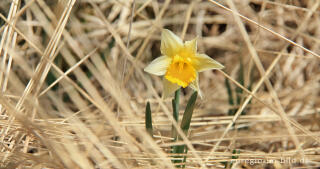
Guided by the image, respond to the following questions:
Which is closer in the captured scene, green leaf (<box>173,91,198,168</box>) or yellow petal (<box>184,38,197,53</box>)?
green leaf (<box>173,91,198,168</box>)

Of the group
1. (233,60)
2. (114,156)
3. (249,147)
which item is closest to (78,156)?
(114,156)

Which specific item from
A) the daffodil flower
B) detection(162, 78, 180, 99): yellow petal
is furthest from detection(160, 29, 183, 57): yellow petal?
detection(162, 78, 180, 99): yellow petal

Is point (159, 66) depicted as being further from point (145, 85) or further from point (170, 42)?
point (145, 85)

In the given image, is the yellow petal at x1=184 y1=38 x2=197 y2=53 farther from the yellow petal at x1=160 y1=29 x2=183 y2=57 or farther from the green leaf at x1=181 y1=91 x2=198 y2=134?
the green leaf at x1=181 y1=91 x2=198 y2=134

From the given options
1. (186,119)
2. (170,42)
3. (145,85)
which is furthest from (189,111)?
(145,85)

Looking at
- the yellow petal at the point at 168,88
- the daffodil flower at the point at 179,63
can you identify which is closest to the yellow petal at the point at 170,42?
the daffodil flower at the point at 179,63

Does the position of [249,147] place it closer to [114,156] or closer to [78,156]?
[114,156]

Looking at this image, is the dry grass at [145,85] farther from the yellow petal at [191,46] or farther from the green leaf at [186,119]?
the yellow petal at [191,46]
